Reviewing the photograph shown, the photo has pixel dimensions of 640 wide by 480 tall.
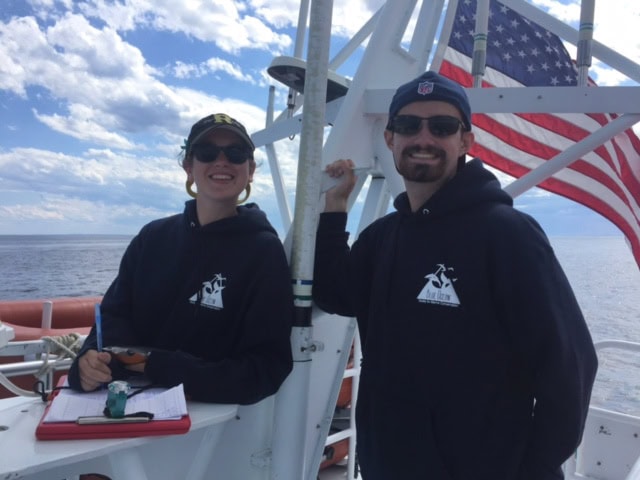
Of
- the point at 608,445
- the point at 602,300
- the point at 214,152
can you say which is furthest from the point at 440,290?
the point at 602,300

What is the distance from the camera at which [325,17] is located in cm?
188

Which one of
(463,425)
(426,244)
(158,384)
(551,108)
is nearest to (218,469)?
(158,384)

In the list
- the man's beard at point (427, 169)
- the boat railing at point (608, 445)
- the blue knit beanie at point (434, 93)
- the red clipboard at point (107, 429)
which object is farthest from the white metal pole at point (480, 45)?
the red clipboard at point (107, 429)

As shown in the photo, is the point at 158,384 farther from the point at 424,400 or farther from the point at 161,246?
the point at 424,400

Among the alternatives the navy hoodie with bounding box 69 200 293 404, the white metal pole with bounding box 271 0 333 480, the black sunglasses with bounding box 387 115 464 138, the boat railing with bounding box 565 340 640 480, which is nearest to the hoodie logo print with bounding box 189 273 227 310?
the navy hoodie with bounding box 69 200 293 404

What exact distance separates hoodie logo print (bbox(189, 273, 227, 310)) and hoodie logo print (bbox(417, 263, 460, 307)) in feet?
2.23

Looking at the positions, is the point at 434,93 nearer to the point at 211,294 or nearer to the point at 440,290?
the point at 440,290

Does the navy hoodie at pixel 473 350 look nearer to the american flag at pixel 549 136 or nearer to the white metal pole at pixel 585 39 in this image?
the white metal pole at pixel 585 39

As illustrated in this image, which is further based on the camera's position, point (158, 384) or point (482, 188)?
point (158, 384)

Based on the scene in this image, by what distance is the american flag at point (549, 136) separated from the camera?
338cm

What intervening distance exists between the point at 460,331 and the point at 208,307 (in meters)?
0.84

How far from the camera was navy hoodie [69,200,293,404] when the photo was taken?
167 cm

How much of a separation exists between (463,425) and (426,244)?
1.69 ft

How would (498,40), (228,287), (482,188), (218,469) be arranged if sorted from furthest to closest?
(498,40), (218,469), (228,287), (482,188)
